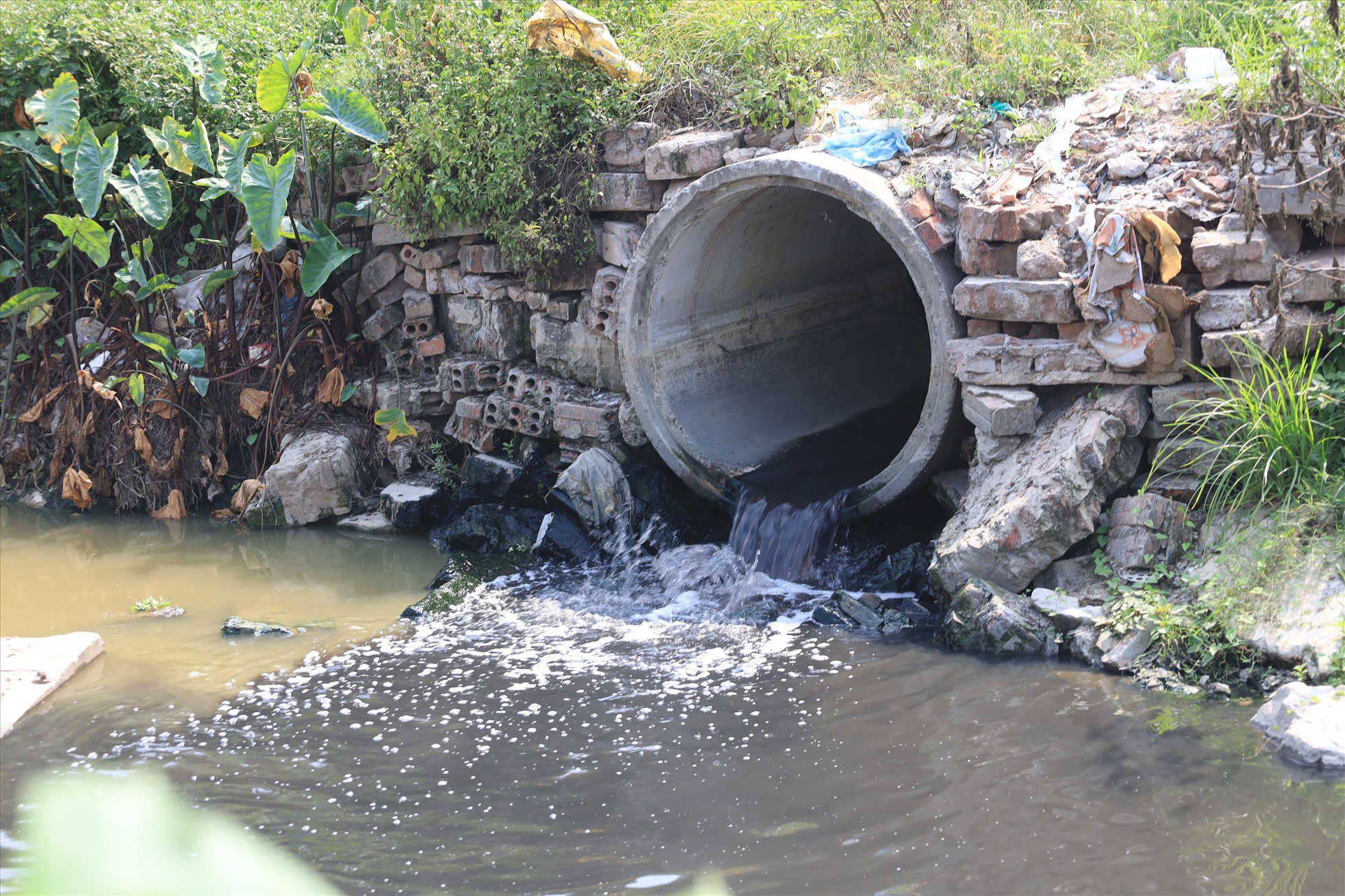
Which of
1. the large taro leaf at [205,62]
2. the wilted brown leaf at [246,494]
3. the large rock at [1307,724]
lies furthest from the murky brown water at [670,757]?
the large taro leaf at [205,62]

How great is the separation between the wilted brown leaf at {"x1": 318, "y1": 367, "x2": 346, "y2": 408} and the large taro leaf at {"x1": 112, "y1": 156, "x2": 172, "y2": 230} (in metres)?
1.46

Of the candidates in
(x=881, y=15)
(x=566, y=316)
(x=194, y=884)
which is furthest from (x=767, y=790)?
(x=881, y=15)

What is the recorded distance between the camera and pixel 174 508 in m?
7.80

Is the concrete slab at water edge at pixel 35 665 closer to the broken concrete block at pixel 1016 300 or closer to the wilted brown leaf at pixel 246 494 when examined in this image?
the wilted brown leaf at pixel 246 494

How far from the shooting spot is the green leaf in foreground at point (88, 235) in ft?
24.1

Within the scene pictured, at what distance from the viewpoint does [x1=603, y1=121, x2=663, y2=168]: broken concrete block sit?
272 inches

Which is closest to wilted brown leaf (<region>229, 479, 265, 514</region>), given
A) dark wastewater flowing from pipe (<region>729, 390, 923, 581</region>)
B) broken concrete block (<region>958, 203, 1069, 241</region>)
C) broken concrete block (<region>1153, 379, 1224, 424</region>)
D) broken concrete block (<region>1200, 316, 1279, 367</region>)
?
dark wastewater flowing from pipe (<region>729, 390, 923, 581</region>)

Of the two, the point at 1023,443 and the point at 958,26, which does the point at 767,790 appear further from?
the point at 958,26

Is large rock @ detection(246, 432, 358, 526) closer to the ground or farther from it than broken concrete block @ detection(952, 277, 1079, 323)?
closer to the ground

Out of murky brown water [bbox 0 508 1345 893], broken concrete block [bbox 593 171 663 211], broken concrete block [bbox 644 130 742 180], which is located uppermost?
broken concrete block [bbox 644 130 742 180]

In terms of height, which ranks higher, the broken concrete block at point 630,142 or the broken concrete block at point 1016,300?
the broken concrete block at point 630,142

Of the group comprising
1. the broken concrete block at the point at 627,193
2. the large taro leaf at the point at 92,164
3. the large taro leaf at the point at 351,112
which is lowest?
the broken concrete block at the point at 627,193

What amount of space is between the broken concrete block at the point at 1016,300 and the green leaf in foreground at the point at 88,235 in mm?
5658

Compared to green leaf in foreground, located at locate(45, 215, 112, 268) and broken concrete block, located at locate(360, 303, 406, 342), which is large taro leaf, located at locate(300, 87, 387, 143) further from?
green leaf in foreground, located at locate(45, 215, 112, 268)
